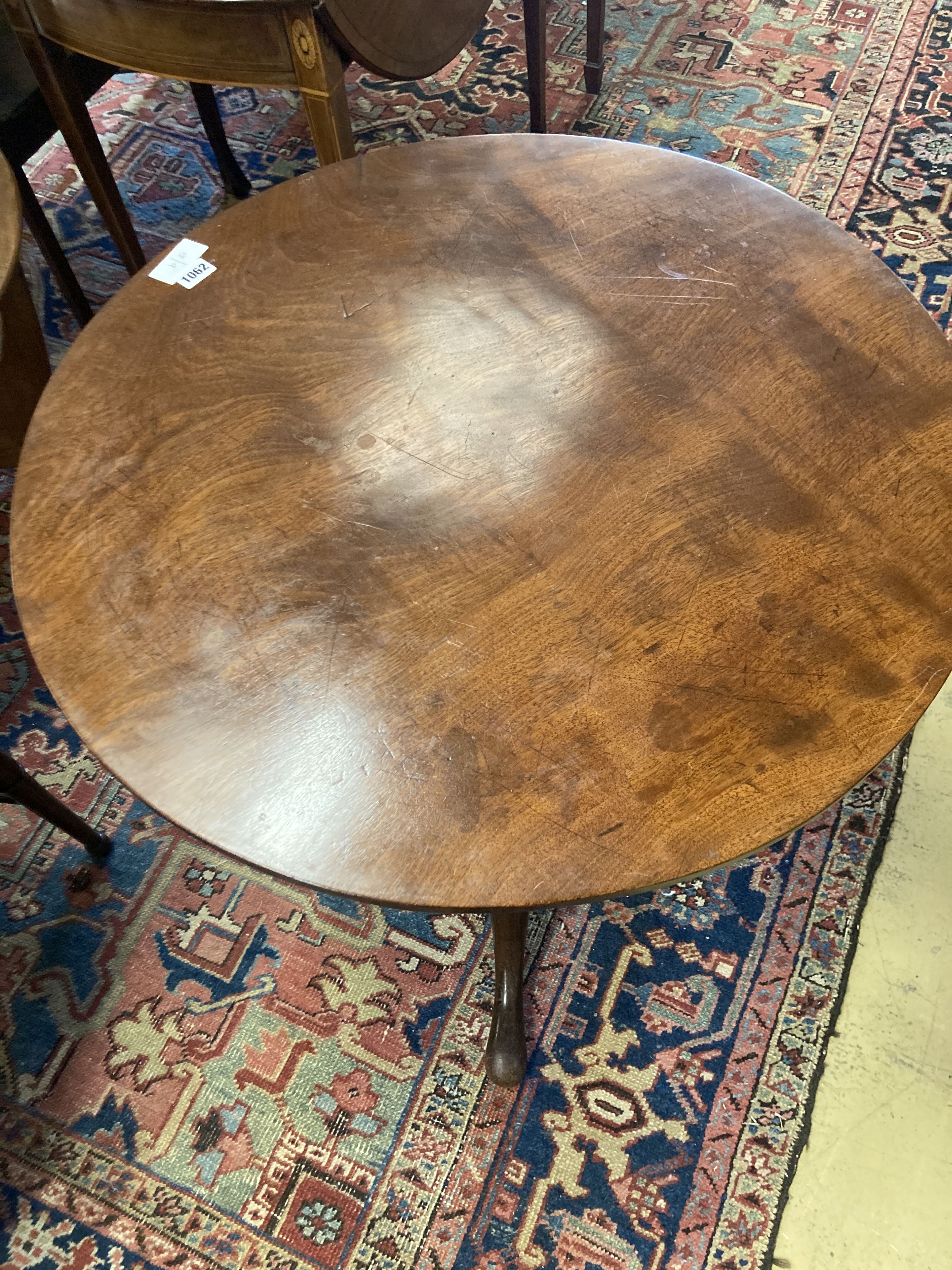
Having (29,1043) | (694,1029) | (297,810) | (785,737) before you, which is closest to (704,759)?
(785,737)

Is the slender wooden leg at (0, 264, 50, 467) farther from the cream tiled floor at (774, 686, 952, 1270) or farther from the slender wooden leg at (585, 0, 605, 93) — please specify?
the cream tiled floor at (774, 686, 952, 1270)

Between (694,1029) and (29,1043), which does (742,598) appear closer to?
(694,1029)

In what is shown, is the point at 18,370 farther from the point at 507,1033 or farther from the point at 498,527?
the point at 507,1033

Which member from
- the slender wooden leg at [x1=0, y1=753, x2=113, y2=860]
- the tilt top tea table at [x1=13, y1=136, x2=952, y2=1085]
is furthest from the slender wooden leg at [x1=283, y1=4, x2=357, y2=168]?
the slender wooden leg at [x1=0, y1=753, x2=113, y2=860]

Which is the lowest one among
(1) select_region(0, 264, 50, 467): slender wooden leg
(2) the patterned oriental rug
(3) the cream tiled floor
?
(3) the cream tiled floor

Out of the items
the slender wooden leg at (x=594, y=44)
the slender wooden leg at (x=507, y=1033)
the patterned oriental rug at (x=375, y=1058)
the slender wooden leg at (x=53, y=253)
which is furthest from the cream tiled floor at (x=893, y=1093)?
the slender wooden leg at (x=594, y=44)

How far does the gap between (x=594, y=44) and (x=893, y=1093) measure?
6.10 feet

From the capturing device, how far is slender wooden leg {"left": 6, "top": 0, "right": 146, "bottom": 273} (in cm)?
123

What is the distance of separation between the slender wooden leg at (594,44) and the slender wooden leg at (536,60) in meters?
0.11

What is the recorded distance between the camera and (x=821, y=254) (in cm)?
89

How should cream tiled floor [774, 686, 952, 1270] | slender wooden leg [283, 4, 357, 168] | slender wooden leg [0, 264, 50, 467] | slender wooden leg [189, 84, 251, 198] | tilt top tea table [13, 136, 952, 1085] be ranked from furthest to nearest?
slender wooden leg [189, 84, 251, 198] → slender wooden leg [0, 264, 50, 467] → slender wooden leg [283, 4, 357, 168] → cream tiled floor [774, 686, 952, 1270] → tilt top tea table [13, 136, 952, 1085]

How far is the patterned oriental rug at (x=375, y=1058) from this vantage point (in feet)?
3.10

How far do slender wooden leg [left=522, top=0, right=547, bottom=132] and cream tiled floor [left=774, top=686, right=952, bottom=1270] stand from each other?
53.2 inches

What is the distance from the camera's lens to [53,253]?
4.82 ft
